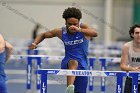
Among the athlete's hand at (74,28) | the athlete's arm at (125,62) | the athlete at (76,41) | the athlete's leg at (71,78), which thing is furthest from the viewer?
the athlete's arm at (125,62)

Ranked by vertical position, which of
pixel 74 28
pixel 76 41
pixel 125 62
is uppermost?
pixel 74 28

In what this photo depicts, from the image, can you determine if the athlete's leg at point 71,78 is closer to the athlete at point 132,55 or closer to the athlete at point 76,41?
the athlete at point 76,41

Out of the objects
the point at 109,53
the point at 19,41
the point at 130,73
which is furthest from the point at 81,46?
the point at 19,41

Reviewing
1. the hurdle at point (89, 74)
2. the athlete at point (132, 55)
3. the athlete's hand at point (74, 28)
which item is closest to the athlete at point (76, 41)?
the athlete's hand at point (74, 28)

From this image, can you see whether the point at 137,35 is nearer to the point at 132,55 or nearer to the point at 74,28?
the point at 132,55

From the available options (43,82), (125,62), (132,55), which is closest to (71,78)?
(43,82)

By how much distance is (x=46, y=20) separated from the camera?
29219 mm

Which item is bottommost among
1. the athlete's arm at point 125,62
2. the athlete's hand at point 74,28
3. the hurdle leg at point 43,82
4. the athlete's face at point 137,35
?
the hurdle leg at point 43,82

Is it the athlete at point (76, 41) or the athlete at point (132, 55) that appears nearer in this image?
the athlete at point (76, 41)

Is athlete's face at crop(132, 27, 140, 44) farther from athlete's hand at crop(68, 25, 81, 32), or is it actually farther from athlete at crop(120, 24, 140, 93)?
athlete's hand at crop(68, 25, 81, 32)

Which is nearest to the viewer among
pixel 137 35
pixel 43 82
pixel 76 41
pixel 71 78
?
pixel 43 82

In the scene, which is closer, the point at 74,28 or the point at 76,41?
the point at 74,28

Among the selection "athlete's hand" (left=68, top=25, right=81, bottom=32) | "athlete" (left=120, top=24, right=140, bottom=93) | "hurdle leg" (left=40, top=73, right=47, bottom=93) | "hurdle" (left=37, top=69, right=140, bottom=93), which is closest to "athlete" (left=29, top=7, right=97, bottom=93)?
"athlete's hand" (left=68, top=25, right=81, bottom=32)

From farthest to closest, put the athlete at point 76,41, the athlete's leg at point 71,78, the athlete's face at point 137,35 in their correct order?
1. the athlete's face at point 137,35
2. the athlete at point 76,41
3. the athlete's leg at point 71,78
